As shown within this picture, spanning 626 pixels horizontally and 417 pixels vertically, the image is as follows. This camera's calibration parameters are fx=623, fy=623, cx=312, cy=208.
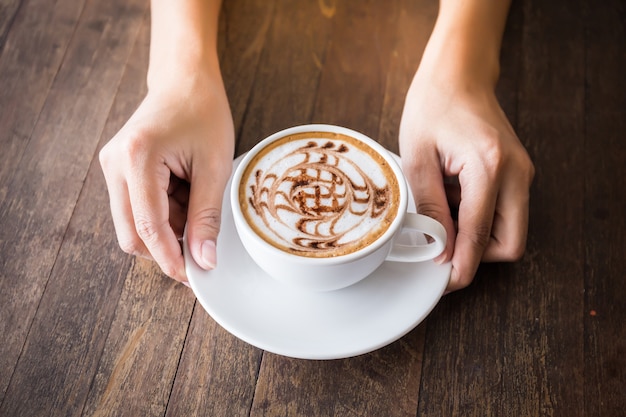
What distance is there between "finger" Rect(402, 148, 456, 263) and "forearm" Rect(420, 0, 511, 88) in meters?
0.17

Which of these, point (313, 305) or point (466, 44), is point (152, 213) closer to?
point (313, 305)

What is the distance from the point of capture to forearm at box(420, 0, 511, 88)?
3.52ft

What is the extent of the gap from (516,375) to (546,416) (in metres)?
0.07

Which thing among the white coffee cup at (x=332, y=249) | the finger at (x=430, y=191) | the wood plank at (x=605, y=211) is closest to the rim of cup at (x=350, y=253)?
the white coffee cup at (x=332, y=249)

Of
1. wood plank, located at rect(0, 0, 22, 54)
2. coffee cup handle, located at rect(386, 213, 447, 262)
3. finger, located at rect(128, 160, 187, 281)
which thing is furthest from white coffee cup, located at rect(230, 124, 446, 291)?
wood plank, located at rect(0, 0, 22, 54)

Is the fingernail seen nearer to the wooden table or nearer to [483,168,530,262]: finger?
the wooden table

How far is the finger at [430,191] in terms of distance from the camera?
3.16ft

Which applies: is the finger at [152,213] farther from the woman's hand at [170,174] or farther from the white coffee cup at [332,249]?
the white coffee cup at [332,249]

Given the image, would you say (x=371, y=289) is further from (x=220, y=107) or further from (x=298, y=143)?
(x=220, y=107)

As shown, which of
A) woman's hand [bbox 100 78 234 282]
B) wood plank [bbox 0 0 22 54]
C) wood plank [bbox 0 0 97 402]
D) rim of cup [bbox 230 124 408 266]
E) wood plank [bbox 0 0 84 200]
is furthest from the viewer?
wood plank [bbox 0 0 22 54]

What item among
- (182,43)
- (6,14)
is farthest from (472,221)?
(6,14)

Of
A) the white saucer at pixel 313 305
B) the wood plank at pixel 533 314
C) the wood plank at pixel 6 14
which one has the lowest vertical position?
the wood plank at pixel 533 314

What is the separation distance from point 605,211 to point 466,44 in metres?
0.39

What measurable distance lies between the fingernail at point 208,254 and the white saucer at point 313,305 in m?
0.02
